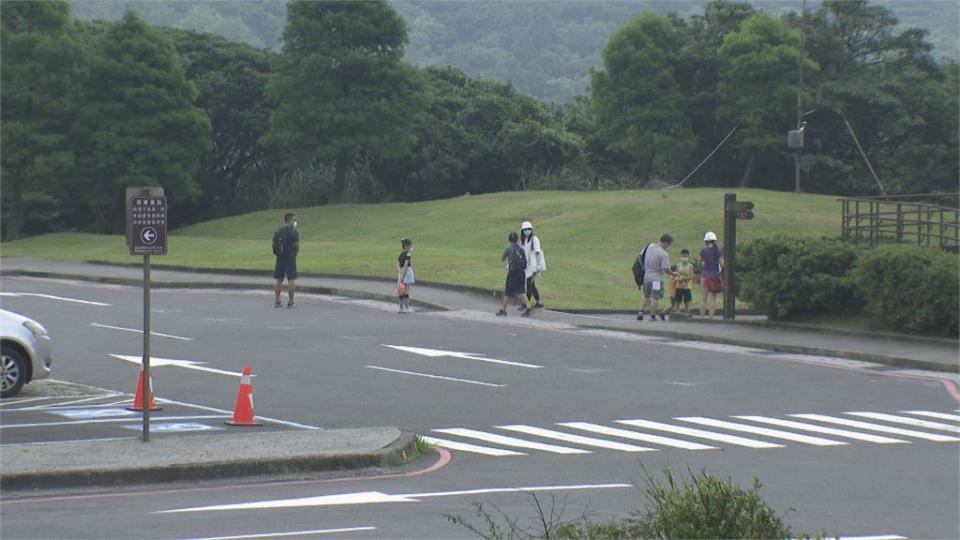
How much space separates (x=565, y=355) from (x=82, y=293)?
56.2 feet

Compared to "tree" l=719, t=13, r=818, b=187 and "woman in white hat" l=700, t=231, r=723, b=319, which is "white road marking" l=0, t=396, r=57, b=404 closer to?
"woman in white hat" l=700, t=231, r=723, b=319

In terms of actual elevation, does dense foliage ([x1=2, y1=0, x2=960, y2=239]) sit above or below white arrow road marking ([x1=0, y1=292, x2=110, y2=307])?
above

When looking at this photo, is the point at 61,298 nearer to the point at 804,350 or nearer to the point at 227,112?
the point at 804,350

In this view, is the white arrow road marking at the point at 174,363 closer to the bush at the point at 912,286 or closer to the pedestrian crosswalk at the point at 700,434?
the pedestrian crosswalk at the point at 700,434

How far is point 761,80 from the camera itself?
7075 cm

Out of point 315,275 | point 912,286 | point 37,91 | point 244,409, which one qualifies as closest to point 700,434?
point 244,409

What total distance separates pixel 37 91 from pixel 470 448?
5353 cm

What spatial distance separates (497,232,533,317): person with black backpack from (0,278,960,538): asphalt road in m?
0.89

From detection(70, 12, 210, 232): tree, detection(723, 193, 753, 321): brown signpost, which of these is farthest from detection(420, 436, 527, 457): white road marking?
detection(70, 12, 210, 232): tree

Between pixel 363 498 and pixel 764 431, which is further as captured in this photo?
pixel 764 431

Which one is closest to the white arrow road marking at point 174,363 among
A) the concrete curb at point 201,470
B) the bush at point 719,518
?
the concrete curb at point 201,470

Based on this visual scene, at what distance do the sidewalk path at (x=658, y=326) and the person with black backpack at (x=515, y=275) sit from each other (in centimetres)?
58

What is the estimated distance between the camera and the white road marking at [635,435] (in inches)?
634

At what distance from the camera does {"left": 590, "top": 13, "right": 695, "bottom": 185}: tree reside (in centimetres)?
7356
